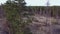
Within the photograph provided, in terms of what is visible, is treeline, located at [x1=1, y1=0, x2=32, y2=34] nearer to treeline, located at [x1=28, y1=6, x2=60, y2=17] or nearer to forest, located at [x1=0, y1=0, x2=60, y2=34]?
forest, located at [x1=0, y1=0, x2=60, y2=34]

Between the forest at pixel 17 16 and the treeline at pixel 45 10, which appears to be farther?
the treeline at pixel 45 10

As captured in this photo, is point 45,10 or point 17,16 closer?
point 17,16

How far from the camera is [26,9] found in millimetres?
4660

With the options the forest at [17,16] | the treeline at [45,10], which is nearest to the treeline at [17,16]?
the forest at [17,16]

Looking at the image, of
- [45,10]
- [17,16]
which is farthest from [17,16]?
[45,10]

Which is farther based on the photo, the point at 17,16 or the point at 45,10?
the point at 45,10

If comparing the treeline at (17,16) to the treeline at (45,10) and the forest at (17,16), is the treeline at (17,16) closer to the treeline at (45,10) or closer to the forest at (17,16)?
the forest at (17,16)

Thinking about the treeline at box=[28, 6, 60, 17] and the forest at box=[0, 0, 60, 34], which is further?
the treeline at box=[28, 6, 60, 17]

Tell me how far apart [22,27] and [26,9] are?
1.66 feet

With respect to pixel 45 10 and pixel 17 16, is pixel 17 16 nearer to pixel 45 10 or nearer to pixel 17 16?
pixel 17 16

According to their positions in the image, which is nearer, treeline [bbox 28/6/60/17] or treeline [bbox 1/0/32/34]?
treeline [bbox 1/0/32/34]

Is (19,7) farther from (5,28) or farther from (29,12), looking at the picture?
(5,28)

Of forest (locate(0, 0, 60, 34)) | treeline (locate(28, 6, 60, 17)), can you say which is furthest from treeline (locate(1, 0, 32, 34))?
treeline (locate(28, 6, 60, 17))

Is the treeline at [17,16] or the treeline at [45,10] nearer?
the treeline at [17,16]
